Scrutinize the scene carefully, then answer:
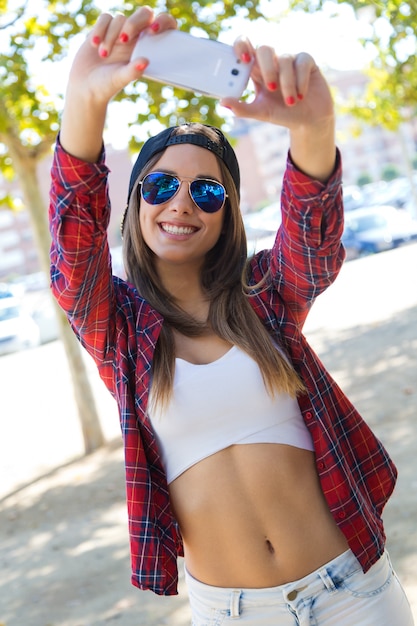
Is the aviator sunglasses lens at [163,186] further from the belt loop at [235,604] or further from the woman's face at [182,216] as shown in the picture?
the belt loop at [235,604]

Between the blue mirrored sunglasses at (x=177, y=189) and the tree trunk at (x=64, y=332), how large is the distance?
21.6 ft

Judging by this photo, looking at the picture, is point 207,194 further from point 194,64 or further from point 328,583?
point 328,583

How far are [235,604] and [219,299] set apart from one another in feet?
2.53

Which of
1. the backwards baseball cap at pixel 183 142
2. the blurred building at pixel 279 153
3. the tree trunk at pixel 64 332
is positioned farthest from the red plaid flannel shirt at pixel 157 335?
the blurred building at pixel 279 153

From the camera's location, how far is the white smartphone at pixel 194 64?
1630 millimetres

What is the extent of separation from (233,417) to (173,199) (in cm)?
57

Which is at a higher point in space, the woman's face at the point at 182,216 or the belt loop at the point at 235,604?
the woman's face at the point at 182,216

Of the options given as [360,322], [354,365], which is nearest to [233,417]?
[354,365]

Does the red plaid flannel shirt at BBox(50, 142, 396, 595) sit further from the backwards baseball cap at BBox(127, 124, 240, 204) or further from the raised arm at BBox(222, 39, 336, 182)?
the backwards baseball cap at BBox(127, 124, 240, 204)

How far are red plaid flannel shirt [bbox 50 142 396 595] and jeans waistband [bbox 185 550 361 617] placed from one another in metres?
0.04

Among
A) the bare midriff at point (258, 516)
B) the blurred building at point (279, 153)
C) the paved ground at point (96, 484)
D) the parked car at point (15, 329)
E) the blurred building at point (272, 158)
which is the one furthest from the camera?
the blurred building at point (279, 153)

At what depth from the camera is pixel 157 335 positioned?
6.97ft

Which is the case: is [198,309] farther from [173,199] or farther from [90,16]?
[90,16]

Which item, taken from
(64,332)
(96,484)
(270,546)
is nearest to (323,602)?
(270,546)
